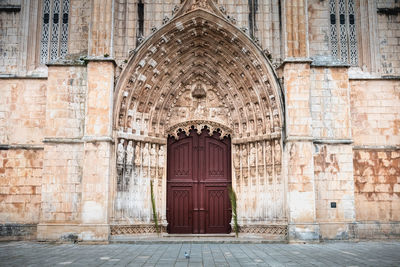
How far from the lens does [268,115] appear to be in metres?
13.8

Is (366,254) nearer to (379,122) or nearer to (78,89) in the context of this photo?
(379,122)

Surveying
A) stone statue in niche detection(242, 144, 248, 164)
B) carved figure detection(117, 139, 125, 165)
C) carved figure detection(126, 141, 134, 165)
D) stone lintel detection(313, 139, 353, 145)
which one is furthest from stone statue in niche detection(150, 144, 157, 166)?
stone lintel detection(313, 139, 353, 145)

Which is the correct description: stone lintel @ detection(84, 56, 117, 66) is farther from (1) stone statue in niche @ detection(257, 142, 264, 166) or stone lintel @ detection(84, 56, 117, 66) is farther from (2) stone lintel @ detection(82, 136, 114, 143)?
(1) stone statue in niche @ detection(257, 142, 264, 166)

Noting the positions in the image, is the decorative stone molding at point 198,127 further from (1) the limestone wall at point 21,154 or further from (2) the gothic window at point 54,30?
(2) the gothic window at point 54,30

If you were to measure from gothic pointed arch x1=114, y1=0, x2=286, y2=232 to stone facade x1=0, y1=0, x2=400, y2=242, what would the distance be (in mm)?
39

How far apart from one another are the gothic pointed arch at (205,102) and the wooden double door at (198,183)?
1.26ft

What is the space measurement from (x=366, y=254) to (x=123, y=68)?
8.57 meters

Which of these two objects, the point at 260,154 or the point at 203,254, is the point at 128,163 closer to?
the point at 260,154

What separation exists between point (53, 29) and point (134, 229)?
728 cm

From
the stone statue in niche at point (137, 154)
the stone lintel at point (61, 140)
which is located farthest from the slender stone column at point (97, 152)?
the stone statue in niche at point (137, 154)

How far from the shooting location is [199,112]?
49.5 ft

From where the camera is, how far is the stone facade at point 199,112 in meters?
12.6

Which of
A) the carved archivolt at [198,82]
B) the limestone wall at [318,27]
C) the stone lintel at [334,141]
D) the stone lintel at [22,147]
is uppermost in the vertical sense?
the limestone wall at [318,27]

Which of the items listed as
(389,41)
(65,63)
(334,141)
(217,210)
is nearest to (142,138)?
(65,63)
